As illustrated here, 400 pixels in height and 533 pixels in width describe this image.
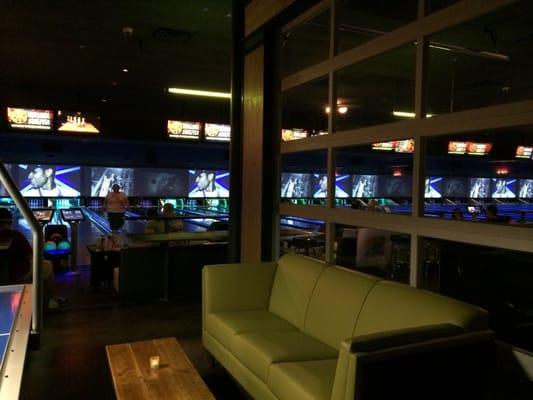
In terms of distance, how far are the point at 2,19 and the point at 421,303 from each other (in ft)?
16.3

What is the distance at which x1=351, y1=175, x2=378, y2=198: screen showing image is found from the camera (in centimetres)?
1491

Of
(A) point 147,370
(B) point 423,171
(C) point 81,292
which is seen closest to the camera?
(A) point 147,370

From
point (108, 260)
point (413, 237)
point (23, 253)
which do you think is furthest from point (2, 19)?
point (413, 237)

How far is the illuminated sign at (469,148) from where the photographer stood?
32.3 feet

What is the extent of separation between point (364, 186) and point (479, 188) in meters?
3.97

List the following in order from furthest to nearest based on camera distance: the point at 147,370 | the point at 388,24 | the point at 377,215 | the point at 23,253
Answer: the point at 388,24
the point at 23,253
the point at 377,215
the point at 147,370

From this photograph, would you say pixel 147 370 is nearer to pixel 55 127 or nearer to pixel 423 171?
pixel 423 171

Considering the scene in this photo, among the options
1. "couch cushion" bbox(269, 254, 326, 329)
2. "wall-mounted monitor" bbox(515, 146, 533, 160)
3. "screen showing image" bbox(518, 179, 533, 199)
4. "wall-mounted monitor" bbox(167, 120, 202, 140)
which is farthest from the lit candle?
"screen showing image" bbox(518, 179, 533, 199)

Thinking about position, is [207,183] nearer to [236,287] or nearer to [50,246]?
[50,246]

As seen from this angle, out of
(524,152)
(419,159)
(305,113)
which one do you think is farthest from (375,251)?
(524,152)

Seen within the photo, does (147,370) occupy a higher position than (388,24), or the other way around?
(388,24)

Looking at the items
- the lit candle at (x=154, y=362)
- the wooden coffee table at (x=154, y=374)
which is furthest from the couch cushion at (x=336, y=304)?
the lit candle at (x=154, y=362)

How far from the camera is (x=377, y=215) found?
301 centimetres

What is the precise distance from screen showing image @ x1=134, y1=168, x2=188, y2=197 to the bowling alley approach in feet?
11.0
